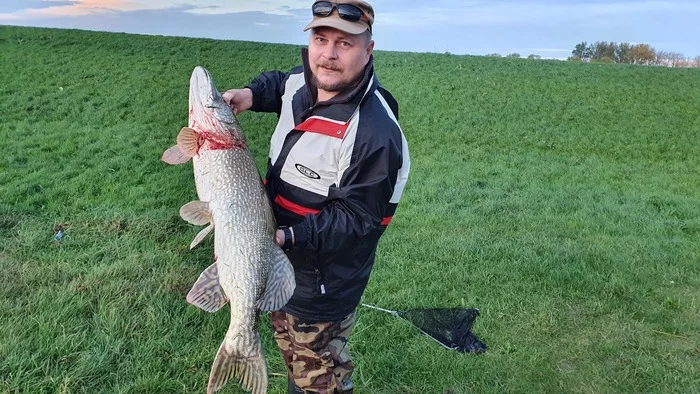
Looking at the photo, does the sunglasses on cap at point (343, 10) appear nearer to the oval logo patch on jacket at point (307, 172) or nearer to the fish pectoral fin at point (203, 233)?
the oval logo patch on jacket at point (307, 172)

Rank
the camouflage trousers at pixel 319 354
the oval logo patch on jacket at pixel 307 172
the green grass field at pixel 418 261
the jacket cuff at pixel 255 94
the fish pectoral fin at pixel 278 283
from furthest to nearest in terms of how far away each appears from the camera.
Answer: the green grass field at pixel 418 261 < the jacket cuff at pixel 255 94 < the camouflage trousers at pixel 319 354 < the oval logo patch on jacket at pixel 307 172 < the fish pectoral fin at pixel 278 283

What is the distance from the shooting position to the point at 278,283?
9.97 feet

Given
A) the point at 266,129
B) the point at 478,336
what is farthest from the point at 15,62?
the point at 478,336

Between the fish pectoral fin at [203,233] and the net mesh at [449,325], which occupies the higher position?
the fish pectoral fin at [203,233]

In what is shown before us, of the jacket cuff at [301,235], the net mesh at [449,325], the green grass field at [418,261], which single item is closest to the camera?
the jacket cuff at [301,235]

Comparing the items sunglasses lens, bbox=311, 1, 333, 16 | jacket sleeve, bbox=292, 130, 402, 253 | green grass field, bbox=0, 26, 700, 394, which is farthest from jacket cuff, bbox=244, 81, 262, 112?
green grass field, bbox=0, 26, 700, 394

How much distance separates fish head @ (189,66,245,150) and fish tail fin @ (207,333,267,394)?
1043 millimetres

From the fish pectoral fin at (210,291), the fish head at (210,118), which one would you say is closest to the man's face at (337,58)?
the fish head at (210,118)

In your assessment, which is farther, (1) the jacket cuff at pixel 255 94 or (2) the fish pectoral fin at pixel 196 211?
(1) the jacket cuff at pixel 255 94

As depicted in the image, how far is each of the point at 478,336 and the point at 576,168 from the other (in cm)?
961

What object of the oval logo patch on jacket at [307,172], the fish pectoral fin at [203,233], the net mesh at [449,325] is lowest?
the net mesh at [449,325]

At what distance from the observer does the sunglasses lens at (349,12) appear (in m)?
3.04

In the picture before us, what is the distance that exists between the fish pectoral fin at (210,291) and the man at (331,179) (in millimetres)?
406

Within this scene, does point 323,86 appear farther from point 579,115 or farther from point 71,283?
point 579,115
